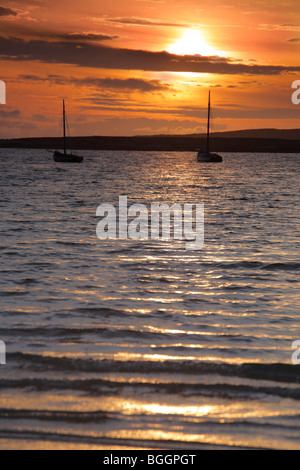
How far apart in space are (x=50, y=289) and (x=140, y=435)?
649 centimetres

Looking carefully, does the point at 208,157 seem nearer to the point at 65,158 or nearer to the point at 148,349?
the point at 65,158

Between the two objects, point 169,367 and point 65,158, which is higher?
point 169,367

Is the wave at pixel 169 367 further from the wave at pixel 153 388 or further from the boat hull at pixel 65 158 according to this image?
the boat hull at pixel 65 158

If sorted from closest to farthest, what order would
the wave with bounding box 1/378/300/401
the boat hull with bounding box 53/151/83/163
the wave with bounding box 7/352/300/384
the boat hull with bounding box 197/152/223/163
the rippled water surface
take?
1. the rippled water surface
2. the wave with bounding box 1/378/300/401
3. the wave with bounding box 7/352/300/384
4. the boat hull with bounding box 53/151/83/163
5. the boat hull with bounding box 197/152/223/163

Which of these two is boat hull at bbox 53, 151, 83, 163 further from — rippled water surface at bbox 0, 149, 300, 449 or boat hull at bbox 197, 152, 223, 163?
rippled water surface at bbox 0, 149, 300, 449

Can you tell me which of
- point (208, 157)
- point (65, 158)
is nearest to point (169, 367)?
point (65, 158)

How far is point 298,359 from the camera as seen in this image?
298 inches

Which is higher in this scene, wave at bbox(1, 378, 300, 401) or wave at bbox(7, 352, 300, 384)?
wave at bbox(1, 378, 300, 401)

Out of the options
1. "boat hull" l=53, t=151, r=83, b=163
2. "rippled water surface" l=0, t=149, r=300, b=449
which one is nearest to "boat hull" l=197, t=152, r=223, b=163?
"boat hull" l=53, t=151, r=83, b=163

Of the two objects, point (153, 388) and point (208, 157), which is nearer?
point (153, 388)

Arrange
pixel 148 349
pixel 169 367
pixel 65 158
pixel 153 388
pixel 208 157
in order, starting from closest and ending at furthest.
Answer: pixel 153 388, pixel 169 367, pixel 148 349, pixel 65 158, pixel 208 157

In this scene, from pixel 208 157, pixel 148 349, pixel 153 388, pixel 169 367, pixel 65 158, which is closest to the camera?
pixel 153 388
